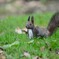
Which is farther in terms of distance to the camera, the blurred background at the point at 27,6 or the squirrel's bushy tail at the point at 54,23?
the blurred background at the point at 27,6

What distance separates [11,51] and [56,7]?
602 inches

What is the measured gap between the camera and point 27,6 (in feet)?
74.5

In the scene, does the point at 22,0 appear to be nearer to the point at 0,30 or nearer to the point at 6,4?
the point at 6,4

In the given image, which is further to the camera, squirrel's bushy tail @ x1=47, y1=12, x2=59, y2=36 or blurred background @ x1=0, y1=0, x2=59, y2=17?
blurred background @ x1=0, y1=0, x2=59, y2=17

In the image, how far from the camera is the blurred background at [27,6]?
68.0 feet

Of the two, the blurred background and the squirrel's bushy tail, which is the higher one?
the squirrel's bushy tail

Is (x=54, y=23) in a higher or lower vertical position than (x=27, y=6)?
higher

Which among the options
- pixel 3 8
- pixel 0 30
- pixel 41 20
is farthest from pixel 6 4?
pixel 0 30

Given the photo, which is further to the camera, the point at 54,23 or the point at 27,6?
the point at 27,6

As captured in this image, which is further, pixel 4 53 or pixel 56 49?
pixel 56 49

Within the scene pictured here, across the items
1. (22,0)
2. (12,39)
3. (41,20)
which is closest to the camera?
(12,39)

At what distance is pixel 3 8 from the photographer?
21.7 metres

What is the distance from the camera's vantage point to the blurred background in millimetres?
20719

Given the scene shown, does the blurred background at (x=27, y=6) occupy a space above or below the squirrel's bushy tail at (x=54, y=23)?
below
